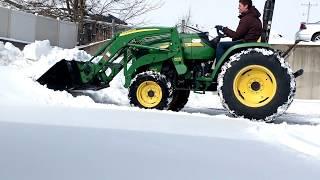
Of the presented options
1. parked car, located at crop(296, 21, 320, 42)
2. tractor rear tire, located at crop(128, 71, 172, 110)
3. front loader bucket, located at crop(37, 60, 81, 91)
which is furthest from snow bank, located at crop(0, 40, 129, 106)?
parked car, located at crop(296, 21, 320, 42)

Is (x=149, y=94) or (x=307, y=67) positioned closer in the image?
(x=149, y=94)

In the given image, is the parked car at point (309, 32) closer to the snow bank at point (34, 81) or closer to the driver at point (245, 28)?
the snow bank at point (34, 81)

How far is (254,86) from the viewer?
8.33 meters

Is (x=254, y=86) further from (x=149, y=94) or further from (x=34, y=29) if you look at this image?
(x=34, y=29)

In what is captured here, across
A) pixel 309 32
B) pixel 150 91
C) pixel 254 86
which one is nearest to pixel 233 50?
pixel 254 86

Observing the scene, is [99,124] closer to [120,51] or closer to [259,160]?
[259,160]

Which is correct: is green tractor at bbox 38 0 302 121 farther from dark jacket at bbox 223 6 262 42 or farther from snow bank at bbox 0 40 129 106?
snow bank at bbox 0 40 129 106

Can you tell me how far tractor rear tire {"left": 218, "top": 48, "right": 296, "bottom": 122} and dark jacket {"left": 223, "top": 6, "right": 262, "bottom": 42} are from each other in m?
0.42

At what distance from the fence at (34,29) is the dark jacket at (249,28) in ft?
30.3

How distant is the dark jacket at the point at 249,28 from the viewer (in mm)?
8508

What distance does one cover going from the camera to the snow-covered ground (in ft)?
13.2

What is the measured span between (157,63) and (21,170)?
5719 mm

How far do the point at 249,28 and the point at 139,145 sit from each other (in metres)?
4.23

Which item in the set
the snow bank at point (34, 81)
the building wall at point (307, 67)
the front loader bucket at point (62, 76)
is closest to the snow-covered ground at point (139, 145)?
the snow bank at point (34, 81)
